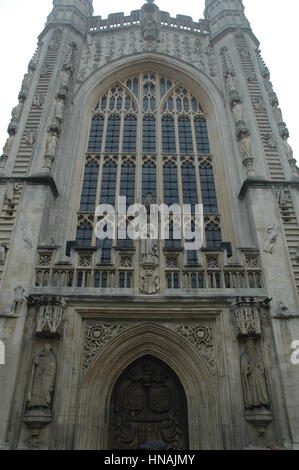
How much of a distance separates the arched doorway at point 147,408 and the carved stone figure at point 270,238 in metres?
4.45

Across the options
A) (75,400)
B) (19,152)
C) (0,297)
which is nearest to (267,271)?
(75,400)

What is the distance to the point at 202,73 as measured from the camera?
18.8m

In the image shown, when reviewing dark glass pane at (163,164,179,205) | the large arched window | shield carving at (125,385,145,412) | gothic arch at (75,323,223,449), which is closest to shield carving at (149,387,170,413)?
→ shield carving at (125,385,145,412)

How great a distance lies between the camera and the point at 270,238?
11977mm

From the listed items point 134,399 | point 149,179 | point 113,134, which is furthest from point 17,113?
point 134,399

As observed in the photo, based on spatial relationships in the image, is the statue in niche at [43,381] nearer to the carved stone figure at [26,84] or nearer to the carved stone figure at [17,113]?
the carved stone figure at [17,113]

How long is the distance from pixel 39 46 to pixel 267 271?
50.7 feet

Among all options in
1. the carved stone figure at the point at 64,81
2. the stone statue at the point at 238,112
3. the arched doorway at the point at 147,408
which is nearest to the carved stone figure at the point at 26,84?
the carved stone figure at the point at 64,81

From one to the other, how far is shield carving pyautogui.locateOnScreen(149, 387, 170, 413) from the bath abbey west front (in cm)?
3

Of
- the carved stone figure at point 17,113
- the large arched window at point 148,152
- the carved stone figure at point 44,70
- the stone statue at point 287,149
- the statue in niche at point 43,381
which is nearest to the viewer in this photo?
the statue in niche at point 43,381

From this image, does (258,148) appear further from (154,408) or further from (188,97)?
(154,408)

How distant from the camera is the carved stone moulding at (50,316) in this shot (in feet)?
33.1

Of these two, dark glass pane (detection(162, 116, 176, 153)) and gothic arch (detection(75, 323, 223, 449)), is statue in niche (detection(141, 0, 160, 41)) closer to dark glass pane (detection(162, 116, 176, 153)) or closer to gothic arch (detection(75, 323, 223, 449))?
dark glass pane (detection(162, 116, 176, 153))

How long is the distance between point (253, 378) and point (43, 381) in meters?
5.00
